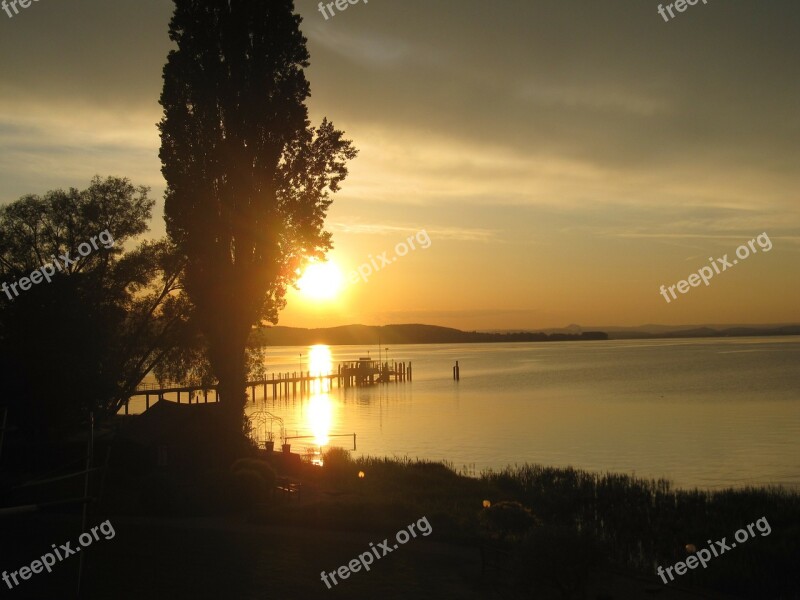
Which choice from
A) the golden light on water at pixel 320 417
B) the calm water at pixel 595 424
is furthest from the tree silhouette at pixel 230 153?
the golden light on water at pixel 320 417

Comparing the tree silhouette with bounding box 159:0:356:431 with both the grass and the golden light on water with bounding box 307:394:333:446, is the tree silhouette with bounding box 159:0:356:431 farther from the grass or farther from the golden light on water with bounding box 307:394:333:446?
the golden light on water with bounding box 307:394:333:446

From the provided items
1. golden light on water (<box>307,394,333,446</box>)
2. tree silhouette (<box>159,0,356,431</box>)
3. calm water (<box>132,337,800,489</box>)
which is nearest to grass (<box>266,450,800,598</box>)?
calm water (<box>132,337,800,489</box>)

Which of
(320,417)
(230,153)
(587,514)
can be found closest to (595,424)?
(320,417)

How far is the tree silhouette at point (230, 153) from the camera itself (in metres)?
28.5

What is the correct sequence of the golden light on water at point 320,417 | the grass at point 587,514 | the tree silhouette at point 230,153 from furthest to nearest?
1. the golden light on water at point 320,417
2. the tree silhouette at point 230,153
3. the grass at point 587,514

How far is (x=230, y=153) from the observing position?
28375 millimetres

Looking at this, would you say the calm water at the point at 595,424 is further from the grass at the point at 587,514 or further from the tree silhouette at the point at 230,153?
the tree silhouette at the point at 230,153

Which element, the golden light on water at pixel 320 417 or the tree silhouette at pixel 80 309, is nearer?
the tree silhouette at pixel 80 309

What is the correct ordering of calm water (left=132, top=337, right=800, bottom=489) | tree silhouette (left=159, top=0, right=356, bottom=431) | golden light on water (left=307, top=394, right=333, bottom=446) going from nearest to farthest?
tree silhouette (left=159, top=0, right=356, bottom=431) < calm water (left=132, top=337, right=800, bottom=489) < golden light on water (left=307, top=394, right=333, bottom=446)

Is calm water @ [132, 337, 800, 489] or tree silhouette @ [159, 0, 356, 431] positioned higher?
tree silhouette @ [159, 0, 356, 431]

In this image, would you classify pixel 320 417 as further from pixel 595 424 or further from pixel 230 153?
pixel 230 153

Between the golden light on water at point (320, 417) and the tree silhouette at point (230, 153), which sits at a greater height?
the tree silhouette at point (230, 153)

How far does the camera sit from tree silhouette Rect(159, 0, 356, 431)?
28469 millimetres

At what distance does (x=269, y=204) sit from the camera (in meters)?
28.7
